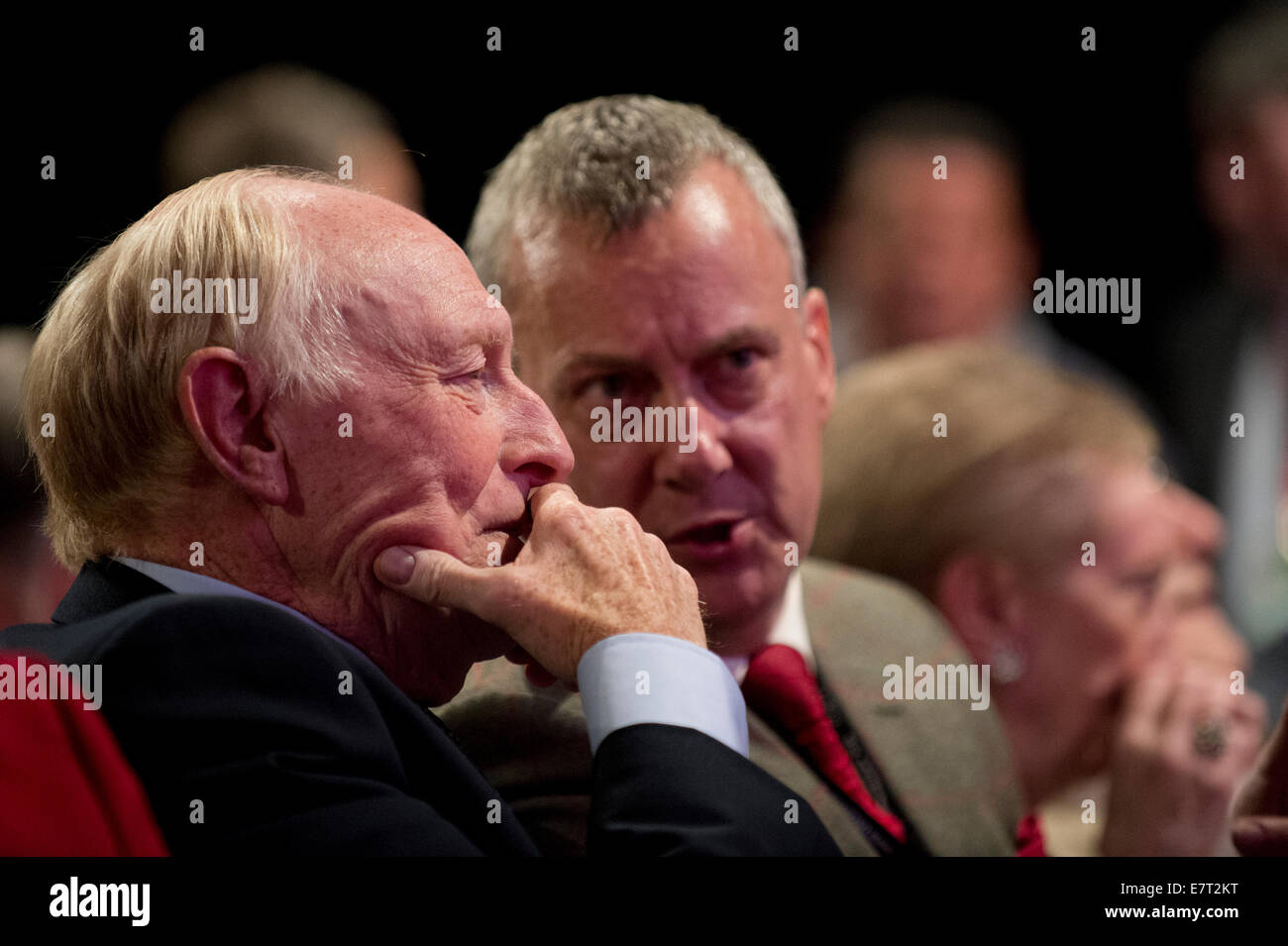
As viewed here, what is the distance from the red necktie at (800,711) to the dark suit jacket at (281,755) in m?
0.39

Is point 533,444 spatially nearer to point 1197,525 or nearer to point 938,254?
point 1197,525

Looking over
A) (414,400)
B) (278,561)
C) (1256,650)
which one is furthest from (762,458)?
(1256,650)

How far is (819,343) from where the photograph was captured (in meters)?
2.03

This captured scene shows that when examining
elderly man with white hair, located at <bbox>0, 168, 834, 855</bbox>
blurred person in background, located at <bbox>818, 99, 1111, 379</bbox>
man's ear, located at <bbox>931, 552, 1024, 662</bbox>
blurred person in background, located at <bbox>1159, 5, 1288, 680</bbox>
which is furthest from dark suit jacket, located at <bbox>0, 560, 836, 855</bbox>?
blurred person in background, located at <bbox>818, 99, 1111, 379</bbox>

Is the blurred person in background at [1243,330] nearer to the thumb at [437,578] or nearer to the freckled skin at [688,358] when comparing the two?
the freckled skin at [688,358]

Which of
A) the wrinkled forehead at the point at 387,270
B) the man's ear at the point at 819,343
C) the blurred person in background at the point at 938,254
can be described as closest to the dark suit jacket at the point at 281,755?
the wrinkled forehead at the point at 387,270

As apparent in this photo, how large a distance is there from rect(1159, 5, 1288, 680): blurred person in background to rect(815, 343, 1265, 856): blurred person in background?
0.49 m

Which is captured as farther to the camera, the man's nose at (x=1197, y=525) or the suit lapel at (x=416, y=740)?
the man's nose at (x=1197, y=525)

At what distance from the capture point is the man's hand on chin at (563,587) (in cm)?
149

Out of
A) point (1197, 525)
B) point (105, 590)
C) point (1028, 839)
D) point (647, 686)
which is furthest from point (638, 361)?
point (1197, 525)

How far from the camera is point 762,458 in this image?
6.08 ft
